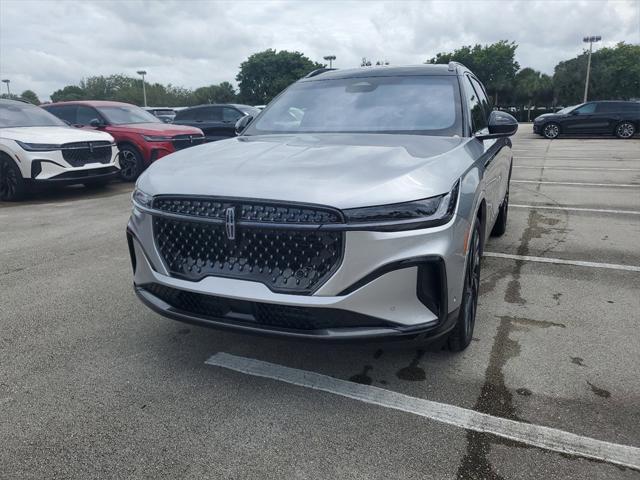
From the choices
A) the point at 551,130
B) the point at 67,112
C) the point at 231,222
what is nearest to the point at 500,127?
the point at 231,222

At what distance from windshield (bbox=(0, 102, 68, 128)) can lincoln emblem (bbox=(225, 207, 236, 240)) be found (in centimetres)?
836

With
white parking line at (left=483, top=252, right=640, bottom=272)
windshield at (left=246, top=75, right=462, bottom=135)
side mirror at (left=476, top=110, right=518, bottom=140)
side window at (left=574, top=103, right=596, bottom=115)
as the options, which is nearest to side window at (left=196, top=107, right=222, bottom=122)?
windshield at (left=246, top=75, right=462, bottom=135)

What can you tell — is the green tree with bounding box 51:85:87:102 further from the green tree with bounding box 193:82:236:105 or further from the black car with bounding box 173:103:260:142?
the black car with bounding box 173:103:260:142

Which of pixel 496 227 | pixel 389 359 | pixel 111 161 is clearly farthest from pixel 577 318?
pixel 111 161

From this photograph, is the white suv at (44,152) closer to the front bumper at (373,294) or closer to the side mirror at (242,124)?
the side mirror at (242,124)

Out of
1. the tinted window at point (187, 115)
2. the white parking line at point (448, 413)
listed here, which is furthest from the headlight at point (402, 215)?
the tinted window at point (187, 115)

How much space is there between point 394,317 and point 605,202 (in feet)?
22.9

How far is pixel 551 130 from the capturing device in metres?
21.9

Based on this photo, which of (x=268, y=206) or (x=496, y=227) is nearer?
(x=268, y=206)

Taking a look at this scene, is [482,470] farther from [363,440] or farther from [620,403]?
[620,403]

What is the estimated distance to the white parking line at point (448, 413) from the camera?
226 cm

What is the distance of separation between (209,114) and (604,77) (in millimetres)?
58052

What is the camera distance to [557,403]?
Answer: 2619 mm

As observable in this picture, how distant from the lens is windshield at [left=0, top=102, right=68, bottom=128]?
912 centimetres
